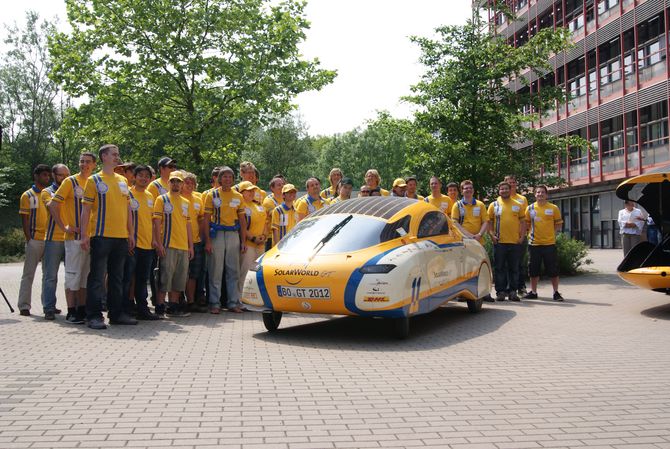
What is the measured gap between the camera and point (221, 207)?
11.2 m

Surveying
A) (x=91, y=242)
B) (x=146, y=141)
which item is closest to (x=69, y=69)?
(x=146, y=141)

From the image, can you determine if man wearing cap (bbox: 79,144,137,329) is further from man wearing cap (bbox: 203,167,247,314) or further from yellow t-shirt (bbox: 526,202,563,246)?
yellow t-shirt (bbox: 526,202,563,246)

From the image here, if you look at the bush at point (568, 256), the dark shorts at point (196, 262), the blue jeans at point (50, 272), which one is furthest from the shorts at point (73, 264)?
the bush at point (568, 256)

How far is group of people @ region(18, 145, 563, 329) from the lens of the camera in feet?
30.2

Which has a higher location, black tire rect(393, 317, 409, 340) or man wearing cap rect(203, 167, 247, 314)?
man wearing cap rect(203, 167, 247, 314)

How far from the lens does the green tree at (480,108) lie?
1870 centimetres

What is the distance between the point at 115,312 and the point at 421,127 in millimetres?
11645

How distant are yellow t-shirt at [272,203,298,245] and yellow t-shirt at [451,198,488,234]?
10.4 ft

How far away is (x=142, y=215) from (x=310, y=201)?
3106 millimetres

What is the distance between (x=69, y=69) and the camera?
72.6 ft

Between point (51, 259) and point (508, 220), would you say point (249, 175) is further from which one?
point (508, 220)

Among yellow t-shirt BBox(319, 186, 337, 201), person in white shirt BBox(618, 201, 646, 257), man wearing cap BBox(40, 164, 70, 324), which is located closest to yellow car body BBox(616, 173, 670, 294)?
person in white shirt BBox(618, 201, 646, 257)

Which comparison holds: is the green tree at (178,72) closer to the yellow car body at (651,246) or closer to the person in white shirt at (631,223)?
the person in white shirt at (631,223)

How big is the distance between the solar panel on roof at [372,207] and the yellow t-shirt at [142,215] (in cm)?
242
